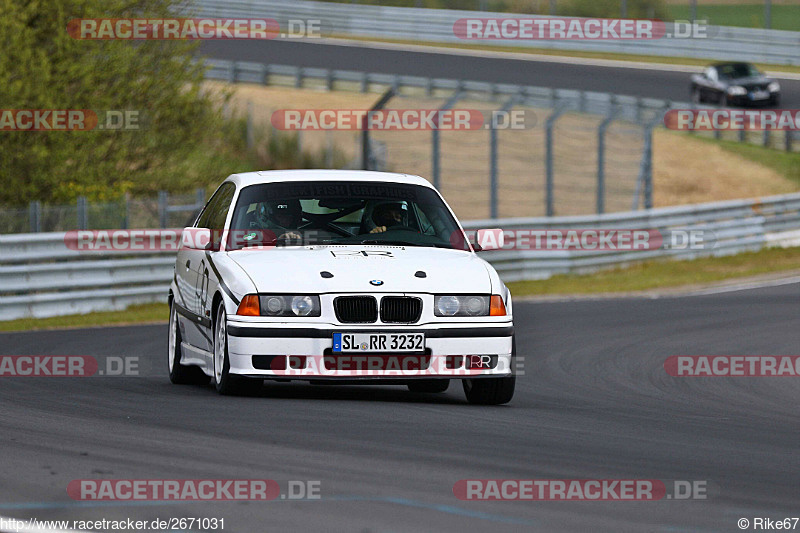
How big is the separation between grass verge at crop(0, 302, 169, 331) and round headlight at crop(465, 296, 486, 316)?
9.70m

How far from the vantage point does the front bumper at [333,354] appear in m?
9.29

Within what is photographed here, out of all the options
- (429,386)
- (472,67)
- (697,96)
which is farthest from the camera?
(472,67)

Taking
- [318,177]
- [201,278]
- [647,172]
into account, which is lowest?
[647,172]

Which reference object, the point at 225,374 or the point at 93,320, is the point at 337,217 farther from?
the point at 93,320

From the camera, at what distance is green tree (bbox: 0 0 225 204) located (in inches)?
907

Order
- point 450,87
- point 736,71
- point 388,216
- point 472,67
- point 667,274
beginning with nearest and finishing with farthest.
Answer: point 388,216, point 667,274, point 450,87, point 736,71, point 472,67

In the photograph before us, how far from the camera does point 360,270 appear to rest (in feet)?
31.0

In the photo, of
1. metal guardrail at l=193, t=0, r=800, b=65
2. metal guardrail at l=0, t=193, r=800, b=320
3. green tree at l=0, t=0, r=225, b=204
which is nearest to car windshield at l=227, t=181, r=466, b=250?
metal guardrail at l=0, t=193, r=800, b=320

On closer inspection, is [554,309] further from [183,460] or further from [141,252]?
[183,460]

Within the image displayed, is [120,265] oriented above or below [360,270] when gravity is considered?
below

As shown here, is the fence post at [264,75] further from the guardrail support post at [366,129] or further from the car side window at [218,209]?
the car side window at [218,209]

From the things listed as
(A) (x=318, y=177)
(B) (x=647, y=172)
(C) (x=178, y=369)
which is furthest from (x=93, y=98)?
(A) (x=318, y=177)

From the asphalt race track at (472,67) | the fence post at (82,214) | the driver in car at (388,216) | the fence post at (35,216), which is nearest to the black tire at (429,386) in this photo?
the driver in car at (388,216)

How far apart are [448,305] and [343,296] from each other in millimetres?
674
